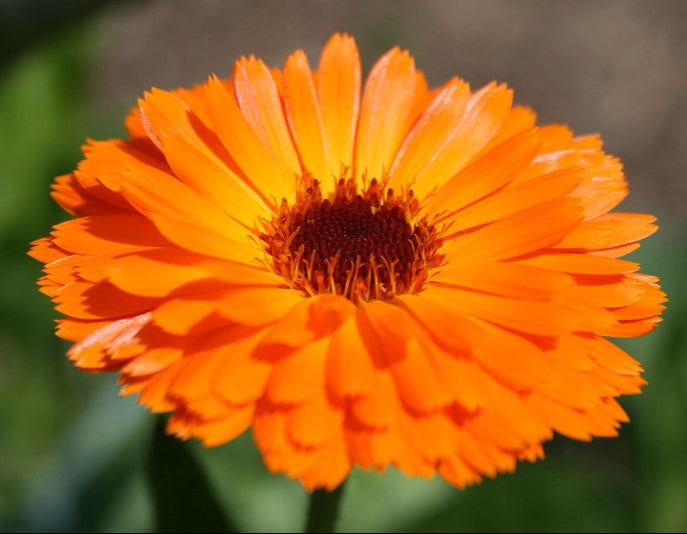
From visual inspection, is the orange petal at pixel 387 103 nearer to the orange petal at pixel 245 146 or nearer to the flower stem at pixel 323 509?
the orange petal at pixel 245 146

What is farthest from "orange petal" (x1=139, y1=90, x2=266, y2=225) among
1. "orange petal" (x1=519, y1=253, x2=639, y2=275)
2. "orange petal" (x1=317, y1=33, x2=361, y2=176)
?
"orange petal" (x1=519, y1=253, x2=639, y2=275)

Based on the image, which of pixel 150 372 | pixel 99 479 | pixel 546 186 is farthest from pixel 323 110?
pixel 99 479

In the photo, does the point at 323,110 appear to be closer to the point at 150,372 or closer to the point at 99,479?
the point at 150,372

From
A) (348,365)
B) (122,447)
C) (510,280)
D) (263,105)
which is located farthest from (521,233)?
(122,447)

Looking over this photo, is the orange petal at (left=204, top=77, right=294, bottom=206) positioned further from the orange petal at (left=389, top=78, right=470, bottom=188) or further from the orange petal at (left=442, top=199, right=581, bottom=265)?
the orange petal at (left=442, top=199, right=581, bottom=265)

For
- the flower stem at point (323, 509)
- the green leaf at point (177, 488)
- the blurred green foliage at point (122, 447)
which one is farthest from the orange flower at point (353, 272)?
the blurred green foliage at point (122, 447)

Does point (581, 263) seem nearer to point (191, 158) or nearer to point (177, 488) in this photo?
point (191, 158)
